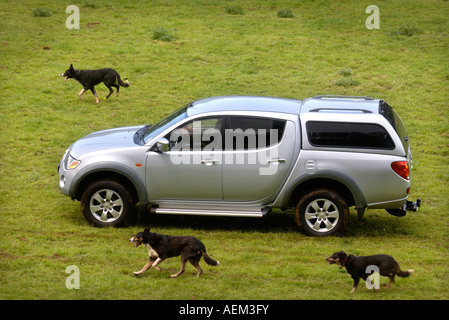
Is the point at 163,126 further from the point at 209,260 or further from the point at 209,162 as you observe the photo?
the point at 209,260

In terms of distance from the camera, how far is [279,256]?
28.0 feet

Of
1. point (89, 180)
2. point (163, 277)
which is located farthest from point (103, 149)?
point (163, 277)

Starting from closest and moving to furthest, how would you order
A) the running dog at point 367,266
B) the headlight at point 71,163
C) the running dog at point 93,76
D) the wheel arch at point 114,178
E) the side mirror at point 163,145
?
the running dog at point 367,266, the side mirror at point 163,145, the wheel arch at point 114,178, the headlight at point 71,163, the running dog at point 93,76

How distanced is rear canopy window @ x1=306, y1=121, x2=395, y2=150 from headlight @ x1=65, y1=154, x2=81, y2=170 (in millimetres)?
3592

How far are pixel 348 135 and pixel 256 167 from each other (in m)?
1.46

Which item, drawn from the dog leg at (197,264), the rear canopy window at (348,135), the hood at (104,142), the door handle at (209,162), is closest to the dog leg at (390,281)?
the dog leg at (197,264)

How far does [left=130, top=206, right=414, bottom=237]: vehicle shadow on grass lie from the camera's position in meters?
9.79

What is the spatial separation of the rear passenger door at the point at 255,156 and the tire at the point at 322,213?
0.51 metres

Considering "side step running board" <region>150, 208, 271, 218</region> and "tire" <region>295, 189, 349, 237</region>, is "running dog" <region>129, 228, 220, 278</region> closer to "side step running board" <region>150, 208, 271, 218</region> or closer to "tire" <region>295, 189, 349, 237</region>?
"side step running board" <region>150, 208, 271, 218</region>

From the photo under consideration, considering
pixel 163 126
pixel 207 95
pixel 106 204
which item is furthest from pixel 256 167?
pixel 207 95

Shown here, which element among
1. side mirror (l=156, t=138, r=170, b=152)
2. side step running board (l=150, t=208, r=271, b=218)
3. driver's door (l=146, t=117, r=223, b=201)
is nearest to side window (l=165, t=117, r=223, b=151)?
driver's door (l=146, t=117, r=223, b=201)

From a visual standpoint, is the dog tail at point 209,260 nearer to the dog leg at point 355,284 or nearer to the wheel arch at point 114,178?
the dog leg at point 355,284

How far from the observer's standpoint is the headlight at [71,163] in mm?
9453

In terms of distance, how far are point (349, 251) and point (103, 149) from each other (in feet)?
13.2
